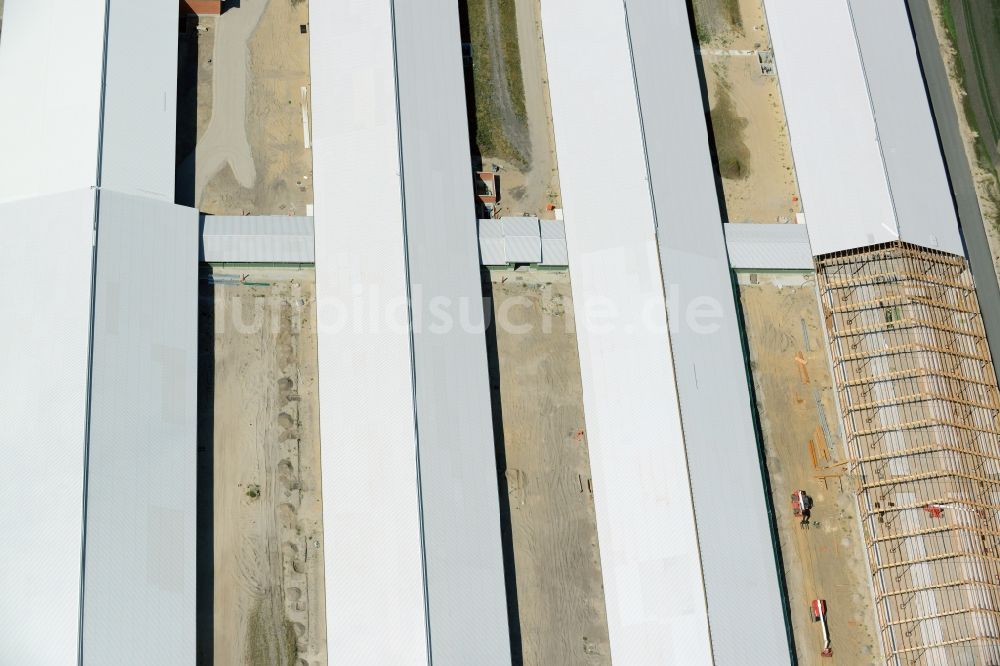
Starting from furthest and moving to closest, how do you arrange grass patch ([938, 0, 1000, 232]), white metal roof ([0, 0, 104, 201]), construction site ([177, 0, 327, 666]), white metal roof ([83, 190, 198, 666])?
1. grass patch ([938, 0, 1000, 232])
2. white metal roof ([0, 0, 104, 201])
3. construction site ([177, 0, 327, 666])
4. white metal roof ([83, 190, 198, 666])

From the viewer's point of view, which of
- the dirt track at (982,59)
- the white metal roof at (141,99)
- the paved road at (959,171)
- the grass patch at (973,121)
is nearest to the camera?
the white metal roof at (141,99)

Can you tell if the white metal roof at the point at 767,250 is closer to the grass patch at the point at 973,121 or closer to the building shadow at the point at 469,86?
the grass patch at the point at 973,121

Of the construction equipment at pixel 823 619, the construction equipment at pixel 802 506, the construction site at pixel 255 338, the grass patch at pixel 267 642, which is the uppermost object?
the construction site at pixel 255 338

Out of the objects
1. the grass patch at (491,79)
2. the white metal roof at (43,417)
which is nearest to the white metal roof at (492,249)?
the grass patch at (491,79)

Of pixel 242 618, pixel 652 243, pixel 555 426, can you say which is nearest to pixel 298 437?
pixel 242 618

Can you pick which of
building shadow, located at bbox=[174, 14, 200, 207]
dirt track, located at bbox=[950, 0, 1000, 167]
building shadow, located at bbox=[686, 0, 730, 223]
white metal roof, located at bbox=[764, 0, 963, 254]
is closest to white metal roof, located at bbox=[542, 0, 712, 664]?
building shadow, located at bbox=[686, 0, 730, 223]

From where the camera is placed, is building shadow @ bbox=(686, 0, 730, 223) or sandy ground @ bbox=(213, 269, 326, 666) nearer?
sandy ground @ bbox=(213, 269, 326, 666)

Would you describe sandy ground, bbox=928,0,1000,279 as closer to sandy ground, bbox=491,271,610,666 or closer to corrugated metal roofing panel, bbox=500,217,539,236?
sandy ground, bbox=491,271,610,666
